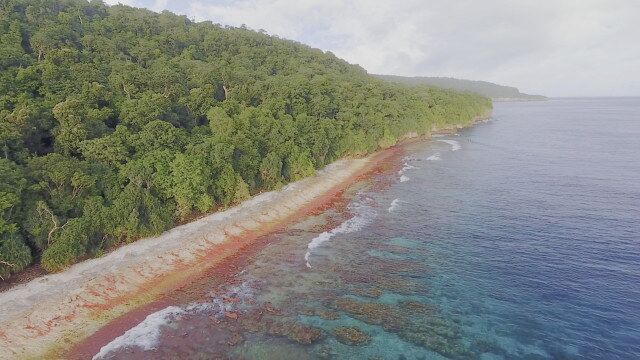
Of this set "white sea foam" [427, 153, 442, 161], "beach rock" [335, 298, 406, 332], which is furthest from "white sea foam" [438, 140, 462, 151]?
"beach rock" [335, 298, 406, 332]

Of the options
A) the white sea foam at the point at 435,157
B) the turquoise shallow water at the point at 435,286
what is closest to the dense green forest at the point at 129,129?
the turquoise shallow water at the point at 435,286

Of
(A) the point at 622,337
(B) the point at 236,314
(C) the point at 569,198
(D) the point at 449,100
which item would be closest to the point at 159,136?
(B) the point at 236,314

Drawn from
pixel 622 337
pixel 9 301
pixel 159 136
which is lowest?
pixel 622 337

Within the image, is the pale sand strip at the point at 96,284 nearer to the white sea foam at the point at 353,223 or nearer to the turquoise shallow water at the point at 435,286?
the turquoise shallow water at the point at 435,286

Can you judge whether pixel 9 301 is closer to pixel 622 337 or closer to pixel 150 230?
pixel 150 230

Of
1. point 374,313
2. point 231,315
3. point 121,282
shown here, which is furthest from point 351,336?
point 121,282

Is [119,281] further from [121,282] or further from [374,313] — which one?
[374,313]
